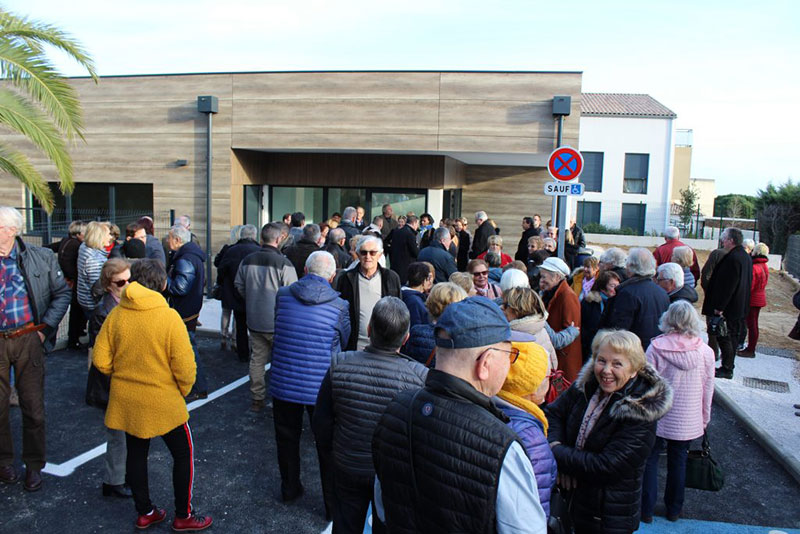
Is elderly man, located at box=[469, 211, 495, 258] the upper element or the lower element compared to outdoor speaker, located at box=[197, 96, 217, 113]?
lower

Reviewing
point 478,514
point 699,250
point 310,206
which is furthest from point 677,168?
point 478,514

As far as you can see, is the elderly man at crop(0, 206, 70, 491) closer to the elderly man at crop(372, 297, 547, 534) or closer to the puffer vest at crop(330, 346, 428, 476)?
the puffer vest at crop(330, 346, 428, 476)

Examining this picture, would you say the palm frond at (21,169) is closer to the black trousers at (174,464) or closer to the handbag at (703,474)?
the black trousers at (174,464)

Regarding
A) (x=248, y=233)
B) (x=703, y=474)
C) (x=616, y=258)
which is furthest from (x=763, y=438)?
(x=248, y=233)

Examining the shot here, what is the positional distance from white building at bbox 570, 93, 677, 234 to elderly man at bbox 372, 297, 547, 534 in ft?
127

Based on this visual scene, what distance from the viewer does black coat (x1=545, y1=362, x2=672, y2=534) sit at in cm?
307

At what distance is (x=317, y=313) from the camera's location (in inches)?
173

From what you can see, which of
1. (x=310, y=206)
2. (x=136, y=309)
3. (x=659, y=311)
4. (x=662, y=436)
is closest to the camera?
(x=136, y=309)

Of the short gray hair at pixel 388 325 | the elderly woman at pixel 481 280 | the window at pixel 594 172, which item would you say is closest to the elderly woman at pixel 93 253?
the elderly woman at pixel 481 280

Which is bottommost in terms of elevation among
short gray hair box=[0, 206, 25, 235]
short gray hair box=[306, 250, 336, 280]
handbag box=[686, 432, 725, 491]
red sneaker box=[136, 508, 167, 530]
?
red sneaker box=[136, 508, 167, 530]

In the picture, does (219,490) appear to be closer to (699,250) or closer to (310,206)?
(310,206)

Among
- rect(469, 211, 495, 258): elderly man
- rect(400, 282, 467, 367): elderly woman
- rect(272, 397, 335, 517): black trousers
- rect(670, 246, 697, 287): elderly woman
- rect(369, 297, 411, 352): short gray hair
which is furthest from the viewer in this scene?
rect(469, 211, 495, 258): elderly man

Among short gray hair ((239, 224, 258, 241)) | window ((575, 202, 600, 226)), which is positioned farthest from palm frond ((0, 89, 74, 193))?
window ((575, 202, 600, 226))

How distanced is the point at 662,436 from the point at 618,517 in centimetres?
137
